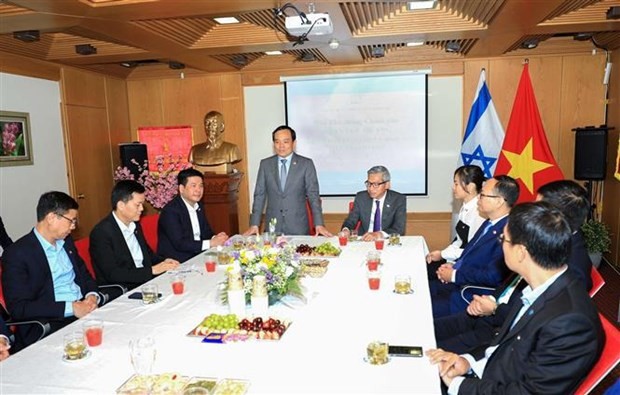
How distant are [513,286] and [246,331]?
4.73ft

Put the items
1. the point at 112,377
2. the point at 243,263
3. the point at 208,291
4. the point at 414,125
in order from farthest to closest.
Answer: the point at 414,125, the point at 208,291, the point at 243,263, the point at 112,377

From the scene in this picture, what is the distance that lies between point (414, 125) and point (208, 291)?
14.8 ft

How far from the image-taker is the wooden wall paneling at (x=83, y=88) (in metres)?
5.83

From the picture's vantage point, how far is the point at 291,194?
4332mm

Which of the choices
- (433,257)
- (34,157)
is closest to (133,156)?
(34,157)

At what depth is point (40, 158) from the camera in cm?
539

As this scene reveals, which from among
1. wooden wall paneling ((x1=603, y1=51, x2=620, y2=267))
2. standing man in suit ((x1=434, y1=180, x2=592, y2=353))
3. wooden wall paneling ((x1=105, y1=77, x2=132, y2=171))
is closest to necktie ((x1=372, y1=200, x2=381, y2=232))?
standing man in suit ((x1=434, y1=180, x2=592, y2=353))

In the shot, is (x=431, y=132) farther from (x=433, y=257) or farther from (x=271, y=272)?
(x=271, y=272)

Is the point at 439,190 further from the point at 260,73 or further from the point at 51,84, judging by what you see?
the point at 51,84

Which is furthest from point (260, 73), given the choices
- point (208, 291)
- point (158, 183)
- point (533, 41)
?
point (208, 291)

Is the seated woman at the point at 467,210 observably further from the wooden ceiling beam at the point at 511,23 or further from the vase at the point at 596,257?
the vase at the point at 596,257

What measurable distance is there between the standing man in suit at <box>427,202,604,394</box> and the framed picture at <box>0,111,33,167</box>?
4997mm

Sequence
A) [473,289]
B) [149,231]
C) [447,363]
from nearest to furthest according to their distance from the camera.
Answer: [447,363]
[473,289]
[149,231]

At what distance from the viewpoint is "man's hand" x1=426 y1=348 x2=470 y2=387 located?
5.51ft
